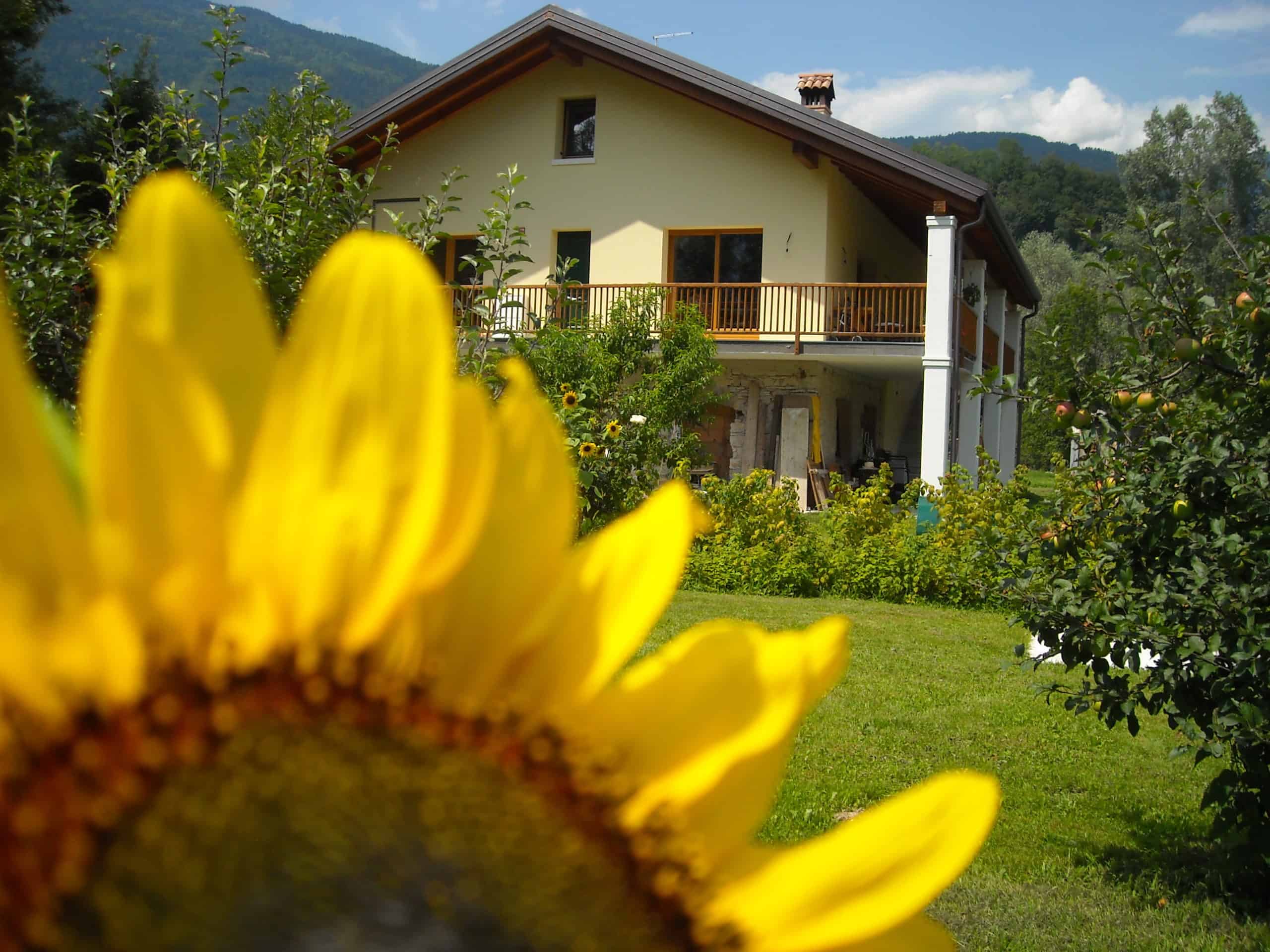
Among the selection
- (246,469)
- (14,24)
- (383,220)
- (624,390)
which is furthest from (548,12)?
(246,469)

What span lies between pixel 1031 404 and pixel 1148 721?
13.2 feet

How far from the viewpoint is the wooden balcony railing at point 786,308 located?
17.9 meters

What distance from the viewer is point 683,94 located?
57.9ft

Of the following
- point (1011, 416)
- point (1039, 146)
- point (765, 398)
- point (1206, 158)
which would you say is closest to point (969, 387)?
Answer: point (765, 398)

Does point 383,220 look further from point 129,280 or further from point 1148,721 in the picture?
point 129,280

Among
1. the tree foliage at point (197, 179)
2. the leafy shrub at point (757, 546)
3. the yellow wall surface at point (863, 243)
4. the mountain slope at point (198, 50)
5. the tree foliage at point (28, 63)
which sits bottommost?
the leafy shrub at point (757, 546)

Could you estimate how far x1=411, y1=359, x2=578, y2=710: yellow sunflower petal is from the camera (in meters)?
0.33

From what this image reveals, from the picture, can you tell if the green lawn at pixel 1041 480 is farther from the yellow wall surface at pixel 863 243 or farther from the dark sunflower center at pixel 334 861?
the dark sunflower center at pixel 334 861

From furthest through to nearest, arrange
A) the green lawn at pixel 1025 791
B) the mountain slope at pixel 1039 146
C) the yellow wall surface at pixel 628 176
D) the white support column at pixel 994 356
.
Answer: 1. the mountain slope at pixel 1039 146
2. the white support column at pixel 994 356
3. the yellow wall surface at pixel 628 176
4. the green lawn at pixel 1025 791

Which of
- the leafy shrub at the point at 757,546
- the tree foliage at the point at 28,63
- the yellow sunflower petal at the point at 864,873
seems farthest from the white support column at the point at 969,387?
the yellow sunflower petal at the point at 864,873

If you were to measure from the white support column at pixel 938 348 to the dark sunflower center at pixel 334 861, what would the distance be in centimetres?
1709

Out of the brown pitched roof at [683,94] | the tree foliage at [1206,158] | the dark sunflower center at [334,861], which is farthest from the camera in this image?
the tree foliage at [1206,158]

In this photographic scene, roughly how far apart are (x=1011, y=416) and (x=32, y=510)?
92.3ft

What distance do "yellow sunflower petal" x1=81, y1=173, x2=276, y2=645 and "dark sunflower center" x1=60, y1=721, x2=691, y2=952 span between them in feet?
0.16
